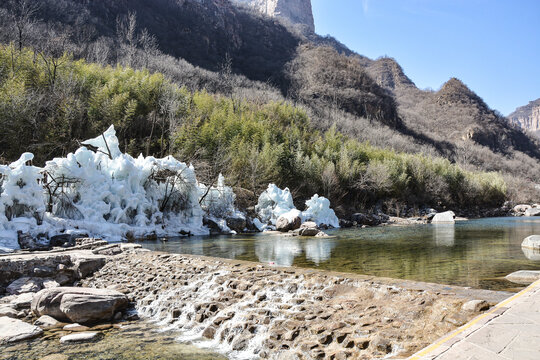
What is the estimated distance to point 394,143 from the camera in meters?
61.5

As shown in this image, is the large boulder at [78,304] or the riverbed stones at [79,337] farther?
the large boulder at [78,304]

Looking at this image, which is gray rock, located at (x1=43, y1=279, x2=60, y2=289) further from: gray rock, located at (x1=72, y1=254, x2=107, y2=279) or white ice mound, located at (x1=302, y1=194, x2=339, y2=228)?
white ice mound, located at (x1=302, y1=194, x2=339, y2=228)

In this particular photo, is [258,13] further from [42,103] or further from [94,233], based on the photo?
[94,233]

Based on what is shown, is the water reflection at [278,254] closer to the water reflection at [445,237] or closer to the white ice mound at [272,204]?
the water reflection at [445,237]

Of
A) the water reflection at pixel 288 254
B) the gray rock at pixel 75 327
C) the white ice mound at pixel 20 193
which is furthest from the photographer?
the white ice mound at pixel 20 193

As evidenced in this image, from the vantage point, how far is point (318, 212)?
22.9 metres

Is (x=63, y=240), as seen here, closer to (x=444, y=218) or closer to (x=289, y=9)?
(x=444, y=218)

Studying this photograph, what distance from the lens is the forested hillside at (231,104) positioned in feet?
69.4

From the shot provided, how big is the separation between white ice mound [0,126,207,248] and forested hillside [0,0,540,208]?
347 cm

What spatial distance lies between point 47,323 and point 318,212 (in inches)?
726

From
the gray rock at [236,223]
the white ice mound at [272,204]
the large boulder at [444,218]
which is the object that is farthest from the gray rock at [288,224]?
the large boulder at [444,218]

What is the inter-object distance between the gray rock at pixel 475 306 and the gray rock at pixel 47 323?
595cm

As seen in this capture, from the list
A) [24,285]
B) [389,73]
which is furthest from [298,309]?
[389,73]

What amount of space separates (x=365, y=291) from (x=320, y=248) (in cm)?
703
